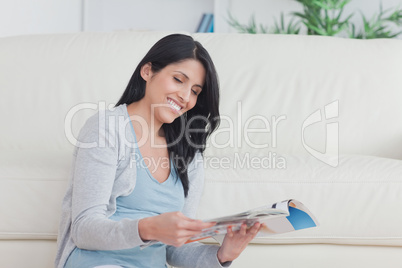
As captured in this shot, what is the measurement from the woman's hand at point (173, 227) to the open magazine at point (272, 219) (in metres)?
0.02

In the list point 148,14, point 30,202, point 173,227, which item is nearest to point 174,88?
point 173,227


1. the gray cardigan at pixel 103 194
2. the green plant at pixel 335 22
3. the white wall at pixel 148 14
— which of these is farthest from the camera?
the white wall at pixel 148 14

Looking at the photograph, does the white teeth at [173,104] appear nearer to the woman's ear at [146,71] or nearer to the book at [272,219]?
the woman's ear at [146,71]

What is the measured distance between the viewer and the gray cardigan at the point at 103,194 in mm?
1007

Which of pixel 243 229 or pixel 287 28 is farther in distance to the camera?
pixel 287 28

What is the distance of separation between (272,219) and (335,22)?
2819 mm

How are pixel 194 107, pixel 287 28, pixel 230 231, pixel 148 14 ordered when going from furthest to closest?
pixel 148 14, pixel 287 28, pixel 194 107, pixel 230 231

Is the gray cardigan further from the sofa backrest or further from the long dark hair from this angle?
the sofa backrest

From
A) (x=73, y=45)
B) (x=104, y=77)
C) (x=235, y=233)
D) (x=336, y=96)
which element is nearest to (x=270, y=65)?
(x=336, y=96)

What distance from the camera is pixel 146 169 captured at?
46.9 inches

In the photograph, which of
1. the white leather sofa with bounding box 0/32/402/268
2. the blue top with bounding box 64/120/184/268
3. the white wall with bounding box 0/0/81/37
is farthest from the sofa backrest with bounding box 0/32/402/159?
the white wall with bounding box 0/0/81/37

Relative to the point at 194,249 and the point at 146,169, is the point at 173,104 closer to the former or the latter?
the point at 146,169

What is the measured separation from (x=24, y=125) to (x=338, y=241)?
3.68 ft

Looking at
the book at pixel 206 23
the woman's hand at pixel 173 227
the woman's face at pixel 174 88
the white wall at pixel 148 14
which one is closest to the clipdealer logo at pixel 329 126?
the woman's face at pixel 174 88
